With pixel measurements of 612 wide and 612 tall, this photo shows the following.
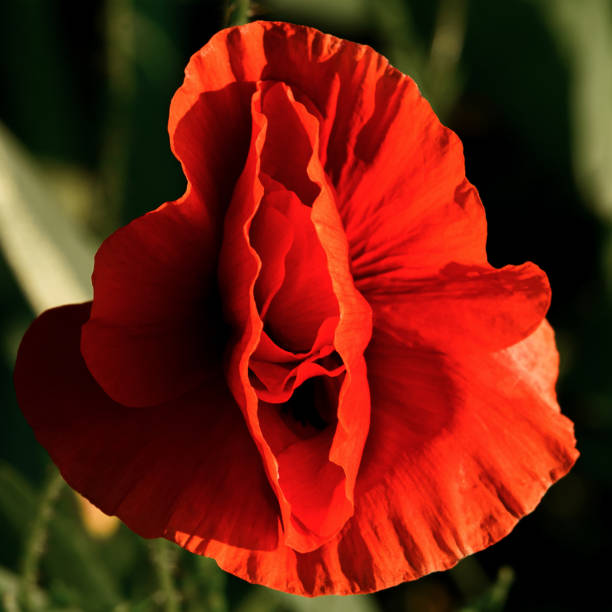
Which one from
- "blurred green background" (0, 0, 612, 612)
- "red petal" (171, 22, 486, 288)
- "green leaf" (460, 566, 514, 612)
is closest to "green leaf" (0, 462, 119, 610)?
"blurred green background" (0, 0, 612, 612)

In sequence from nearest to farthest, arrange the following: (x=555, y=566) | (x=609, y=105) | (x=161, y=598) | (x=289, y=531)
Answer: (x=289, y=531)
(x=161, y=598)
(x=555, y=566)
(x=609, y=105)

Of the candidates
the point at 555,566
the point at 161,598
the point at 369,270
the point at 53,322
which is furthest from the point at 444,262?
the point at 555,566

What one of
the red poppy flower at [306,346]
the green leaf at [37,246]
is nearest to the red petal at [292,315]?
the red poppy flower at [306,346]

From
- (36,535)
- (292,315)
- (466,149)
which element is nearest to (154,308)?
(292,315)

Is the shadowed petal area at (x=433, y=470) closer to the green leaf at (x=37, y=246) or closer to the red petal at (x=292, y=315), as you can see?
the red petal at (x=292, y=315)

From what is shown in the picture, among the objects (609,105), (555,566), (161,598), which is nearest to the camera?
(161,598)

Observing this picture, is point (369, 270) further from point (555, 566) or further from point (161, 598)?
point (555, 566)

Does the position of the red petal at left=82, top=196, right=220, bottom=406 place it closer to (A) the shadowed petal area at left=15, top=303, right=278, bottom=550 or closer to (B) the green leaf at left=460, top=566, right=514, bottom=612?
(A) the shadowed petal area at left=15, top=303, right=278, bottom=550
